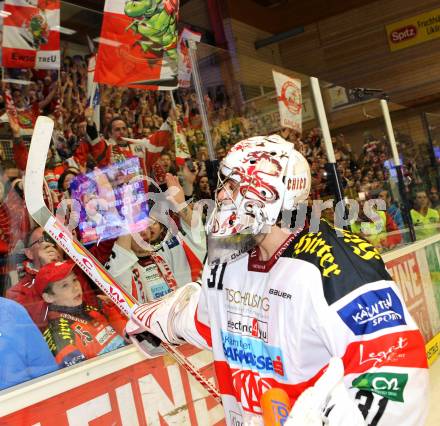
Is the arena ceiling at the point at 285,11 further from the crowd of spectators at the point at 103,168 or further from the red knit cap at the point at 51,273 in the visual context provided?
the red knit cap at the point at 51,273

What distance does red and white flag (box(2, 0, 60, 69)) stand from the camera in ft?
10.6

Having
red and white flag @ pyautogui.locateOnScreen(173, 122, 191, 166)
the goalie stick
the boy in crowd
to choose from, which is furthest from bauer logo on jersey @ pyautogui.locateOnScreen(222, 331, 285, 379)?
red and white flag @ pyautogui.locateOnScreen(173, 122, 191, 166)

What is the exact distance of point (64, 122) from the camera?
339cm

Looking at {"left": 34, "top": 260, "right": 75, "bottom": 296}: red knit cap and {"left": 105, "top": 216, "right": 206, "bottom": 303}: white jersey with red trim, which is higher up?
{"left": 34, "top": 260, "right": 75, "bottom": 296}: red knit cap

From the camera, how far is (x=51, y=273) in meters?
2.16

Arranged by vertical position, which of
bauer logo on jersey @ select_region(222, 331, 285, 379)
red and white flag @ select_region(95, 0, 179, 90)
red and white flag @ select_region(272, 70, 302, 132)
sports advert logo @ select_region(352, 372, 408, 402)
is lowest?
sports advert logo @ select_region(352, 372, 408, 402)

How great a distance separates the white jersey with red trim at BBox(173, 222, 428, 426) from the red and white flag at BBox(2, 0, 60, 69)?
2.17m

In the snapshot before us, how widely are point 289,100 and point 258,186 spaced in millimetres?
2470

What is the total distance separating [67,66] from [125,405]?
265 cm

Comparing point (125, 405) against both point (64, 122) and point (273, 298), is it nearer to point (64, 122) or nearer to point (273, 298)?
point (273, 298)

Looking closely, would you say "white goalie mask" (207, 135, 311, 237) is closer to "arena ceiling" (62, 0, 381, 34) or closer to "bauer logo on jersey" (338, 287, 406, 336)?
"bauer logo on jersey" (338, 287, 406, 336)

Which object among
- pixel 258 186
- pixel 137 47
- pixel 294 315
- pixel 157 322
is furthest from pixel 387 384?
pixel 137 47

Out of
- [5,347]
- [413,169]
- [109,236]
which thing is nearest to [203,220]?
[109,236]

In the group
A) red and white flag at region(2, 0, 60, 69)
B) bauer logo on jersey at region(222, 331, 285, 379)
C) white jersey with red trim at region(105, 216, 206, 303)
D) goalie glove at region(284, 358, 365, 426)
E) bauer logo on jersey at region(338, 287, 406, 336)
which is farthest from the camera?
red and white flag at region(2, 0, 60, 69)
